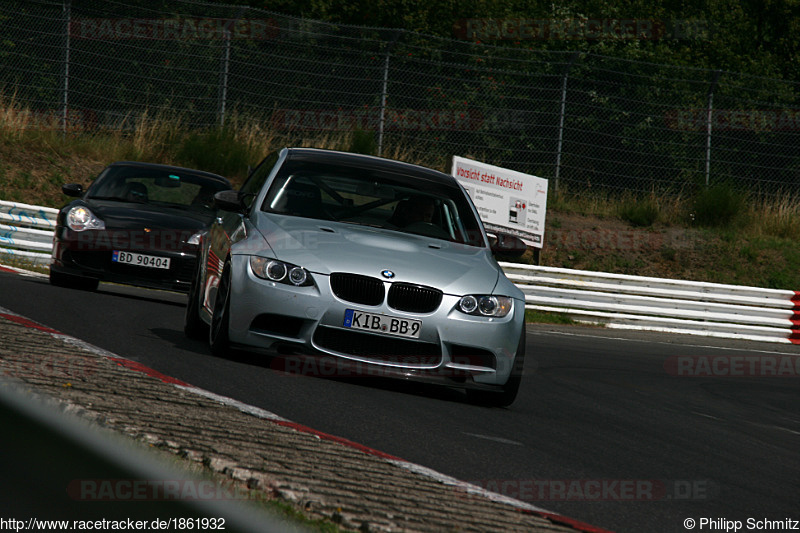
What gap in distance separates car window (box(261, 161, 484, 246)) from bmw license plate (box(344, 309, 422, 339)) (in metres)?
1.21

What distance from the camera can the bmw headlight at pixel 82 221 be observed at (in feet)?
36.9

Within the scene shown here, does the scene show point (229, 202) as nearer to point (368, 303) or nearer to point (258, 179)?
point (258, 179)

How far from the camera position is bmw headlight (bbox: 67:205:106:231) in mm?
11234

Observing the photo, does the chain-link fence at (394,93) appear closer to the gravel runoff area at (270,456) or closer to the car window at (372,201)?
the car window at (372,201)

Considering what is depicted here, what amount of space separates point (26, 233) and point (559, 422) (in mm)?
11236

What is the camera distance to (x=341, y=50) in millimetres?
20562

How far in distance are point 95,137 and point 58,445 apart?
65.8 ft

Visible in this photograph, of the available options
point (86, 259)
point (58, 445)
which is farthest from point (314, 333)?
point (86, 259)

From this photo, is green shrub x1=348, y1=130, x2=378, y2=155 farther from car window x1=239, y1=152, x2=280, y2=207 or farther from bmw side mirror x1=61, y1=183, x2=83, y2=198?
A: car window x1=239, y1=152, x2=280, y2=207

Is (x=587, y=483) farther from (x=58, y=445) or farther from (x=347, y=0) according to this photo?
(x=347, y=0)

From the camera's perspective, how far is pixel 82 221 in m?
11.3

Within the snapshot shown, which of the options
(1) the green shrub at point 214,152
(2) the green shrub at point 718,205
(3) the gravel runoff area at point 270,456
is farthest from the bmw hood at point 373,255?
(2) the green shrub at point 718,205

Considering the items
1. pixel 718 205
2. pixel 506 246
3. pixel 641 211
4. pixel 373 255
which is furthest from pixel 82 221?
pixel 718 205

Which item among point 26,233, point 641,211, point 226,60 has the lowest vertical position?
point 641,211
